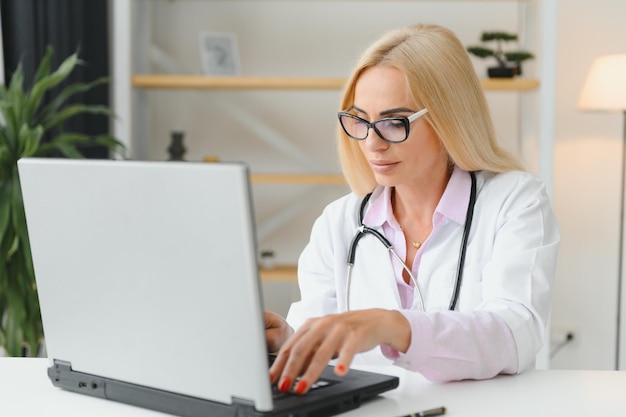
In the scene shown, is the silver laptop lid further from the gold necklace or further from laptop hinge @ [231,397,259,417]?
the gold necklace

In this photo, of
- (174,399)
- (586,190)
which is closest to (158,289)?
(174,399)

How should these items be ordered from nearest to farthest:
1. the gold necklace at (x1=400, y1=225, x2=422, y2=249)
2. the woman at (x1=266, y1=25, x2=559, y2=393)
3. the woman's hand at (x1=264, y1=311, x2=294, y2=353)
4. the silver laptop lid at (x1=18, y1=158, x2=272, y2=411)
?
the silver laptop lid at (x1=18, y1=158, x2=272, y2=411)
the woman's hand at (x1=264, y1=311, x2=294, y2=353)
the woman at (x1=266, y1=25, x2=559, y2=393)
the gold necklace at (x1=400, y1=225, x2=422, y2=249)

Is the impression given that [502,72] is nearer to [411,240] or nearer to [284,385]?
[411,240]

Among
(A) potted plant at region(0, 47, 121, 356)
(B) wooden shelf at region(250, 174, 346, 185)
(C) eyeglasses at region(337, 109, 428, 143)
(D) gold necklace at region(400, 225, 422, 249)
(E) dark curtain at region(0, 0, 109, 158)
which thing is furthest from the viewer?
(B) wooden shelf at region(250, 174, 346, 185)

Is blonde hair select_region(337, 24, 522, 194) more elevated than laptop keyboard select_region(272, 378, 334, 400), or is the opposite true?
blonde hair select_region(337, 24, 522, 194)

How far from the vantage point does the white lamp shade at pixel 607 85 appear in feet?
10.5

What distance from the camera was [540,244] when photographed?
1563mm

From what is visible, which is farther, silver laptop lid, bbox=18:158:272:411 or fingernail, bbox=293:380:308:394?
fingernail, bbox=293:380:308:394

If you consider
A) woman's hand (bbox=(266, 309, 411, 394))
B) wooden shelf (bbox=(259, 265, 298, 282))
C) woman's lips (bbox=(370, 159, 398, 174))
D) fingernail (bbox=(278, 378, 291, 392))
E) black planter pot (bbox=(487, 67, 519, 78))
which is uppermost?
woman's lips (bbox=(370, 159, 398, 174))

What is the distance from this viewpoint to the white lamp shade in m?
3.20

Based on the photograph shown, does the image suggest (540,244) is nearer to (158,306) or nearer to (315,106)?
(158,306)

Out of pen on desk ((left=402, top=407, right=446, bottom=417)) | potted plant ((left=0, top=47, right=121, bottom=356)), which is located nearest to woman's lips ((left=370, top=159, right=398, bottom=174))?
pen on desk ((left=402, top=407, right=446, bottom=417))

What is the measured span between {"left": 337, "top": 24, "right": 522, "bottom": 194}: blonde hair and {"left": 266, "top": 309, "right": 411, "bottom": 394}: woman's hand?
611mm

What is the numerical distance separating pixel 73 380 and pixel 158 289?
253 mm
